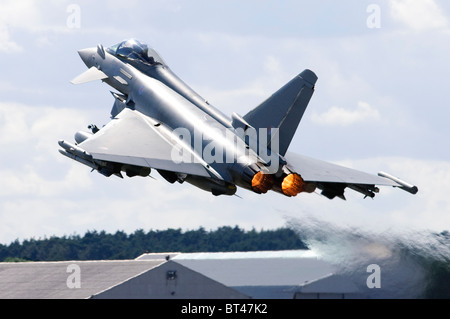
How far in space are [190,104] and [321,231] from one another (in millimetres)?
6024

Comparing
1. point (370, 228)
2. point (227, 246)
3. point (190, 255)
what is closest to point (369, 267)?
point (370, 228)

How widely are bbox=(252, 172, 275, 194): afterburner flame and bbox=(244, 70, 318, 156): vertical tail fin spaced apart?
0.95 metres

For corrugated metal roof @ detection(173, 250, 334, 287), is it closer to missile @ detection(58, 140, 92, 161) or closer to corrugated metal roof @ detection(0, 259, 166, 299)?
corrugated metal roof @ detection(0, 259, 166, 299)

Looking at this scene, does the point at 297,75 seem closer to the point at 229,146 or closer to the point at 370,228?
the point at 229,146

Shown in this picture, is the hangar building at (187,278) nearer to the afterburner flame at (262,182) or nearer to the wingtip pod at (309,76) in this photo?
the afterburner flame at (262,182)

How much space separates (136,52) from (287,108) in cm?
781

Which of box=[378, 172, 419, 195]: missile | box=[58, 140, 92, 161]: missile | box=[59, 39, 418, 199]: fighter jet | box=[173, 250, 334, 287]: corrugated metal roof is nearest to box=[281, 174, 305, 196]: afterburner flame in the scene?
box=[59, 39, 418, 199]: fighter jet

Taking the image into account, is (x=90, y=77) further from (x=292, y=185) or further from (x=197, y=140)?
(x=292, y=185)

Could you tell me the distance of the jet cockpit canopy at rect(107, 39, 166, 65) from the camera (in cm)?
3391

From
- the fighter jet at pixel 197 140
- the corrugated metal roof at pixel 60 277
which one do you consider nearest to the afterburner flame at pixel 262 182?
the fighter jet at pixel 197 140

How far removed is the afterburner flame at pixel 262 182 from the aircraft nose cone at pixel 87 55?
975 centimetres

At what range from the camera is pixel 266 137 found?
92.5 ft
